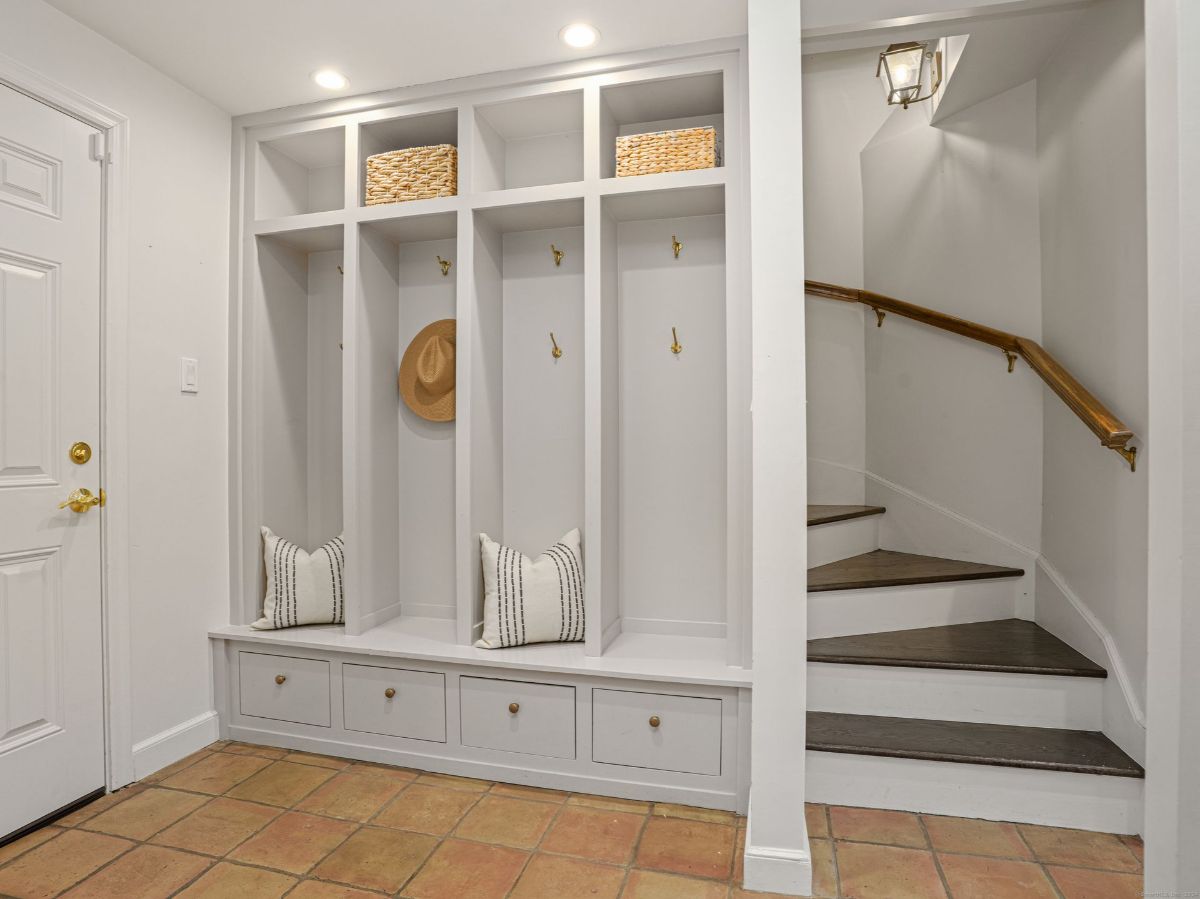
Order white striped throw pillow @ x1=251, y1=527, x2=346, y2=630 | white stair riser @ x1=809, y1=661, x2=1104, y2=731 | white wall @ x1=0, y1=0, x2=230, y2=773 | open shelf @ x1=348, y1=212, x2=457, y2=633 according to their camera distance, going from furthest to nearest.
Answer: open shelf @ x1=348, y1=212, x2=457, y2=633 < white striped throw pillow @ x1=251, y1=527, x2=346, y2=630 < white wall @ x1=0, y1=0, x2=230, y2=773 < white stair riser @ x1=809, y1=661, x2=1104, y2=731

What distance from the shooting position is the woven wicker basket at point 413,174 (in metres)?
2.41

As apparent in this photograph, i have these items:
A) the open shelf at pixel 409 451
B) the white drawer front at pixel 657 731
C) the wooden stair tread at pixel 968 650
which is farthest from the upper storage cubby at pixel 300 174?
the wooden stair tread at pixel 968 650

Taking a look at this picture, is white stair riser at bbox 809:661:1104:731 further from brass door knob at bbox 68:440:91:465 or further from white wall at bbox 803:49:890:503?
brass door knob at bbox 68:440:91:465

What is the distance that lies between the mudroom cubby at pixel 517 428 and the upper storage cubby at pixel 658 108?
0.04ft

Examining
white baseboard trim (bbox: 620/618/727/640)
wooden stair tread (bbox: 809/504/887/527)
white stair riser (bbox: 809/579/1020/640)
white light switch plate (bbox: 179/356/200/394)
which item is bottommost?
white baseboard trim (bbox: 620/618/727/640)

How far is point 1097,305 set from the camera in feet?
7.15

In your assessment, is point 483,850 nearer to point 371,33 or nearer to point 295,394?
point 295,394

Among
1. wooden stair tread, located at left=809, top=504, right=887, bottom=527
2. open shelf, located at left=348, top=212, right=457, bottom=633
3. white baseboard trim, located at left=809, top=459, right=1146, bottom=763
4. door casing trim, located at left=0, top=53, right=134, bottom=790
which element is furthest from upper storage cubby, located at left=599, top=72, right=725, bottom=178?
white baseboard trim, located at left=809, top=459, right=1146, bottom=763

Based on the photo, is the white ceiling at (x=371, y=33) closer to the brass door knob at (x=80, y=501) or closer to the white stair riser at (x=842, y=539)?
the brass door knob at (x=80, y=501)

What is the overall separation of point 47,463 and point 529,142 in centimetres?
192

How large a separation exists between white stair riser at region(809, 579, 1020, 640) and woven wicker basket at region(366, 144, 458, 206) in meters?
1.98

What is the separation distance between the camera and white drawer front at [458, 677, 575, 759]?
84.4 inches

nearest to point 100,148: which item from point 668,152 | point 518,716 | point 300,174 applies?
point 300,174

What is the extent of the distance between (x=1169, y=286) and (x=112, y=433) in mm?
2672
